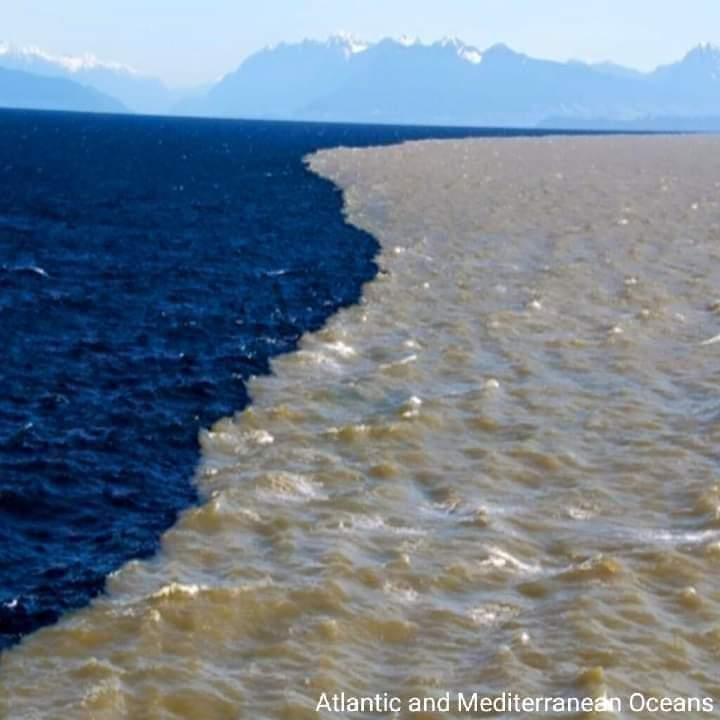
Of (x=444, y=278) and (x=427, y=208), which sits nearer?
(x=444, y=278)

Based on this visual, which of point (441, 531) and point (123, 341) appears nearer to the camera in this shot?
point (441, 531)

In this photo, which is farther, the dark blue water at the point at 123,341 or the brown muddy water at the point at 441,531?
the dark blue water at the point at 123,341

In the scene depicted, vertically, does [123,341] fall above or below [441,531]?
above

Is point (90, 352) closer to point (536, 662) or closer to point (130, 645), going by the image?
point (130, 645)

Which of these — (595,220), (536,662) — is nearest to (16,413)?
(536,662)
